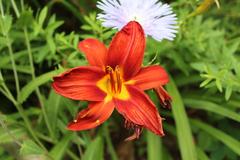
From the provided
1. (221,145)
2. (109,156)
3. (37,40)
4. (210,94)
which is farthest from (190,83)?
(37,40)

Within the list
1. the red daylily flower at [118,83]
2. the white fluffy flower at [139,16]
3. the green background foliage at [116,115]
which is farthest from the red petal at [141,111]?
the green background foliage at [116,115]

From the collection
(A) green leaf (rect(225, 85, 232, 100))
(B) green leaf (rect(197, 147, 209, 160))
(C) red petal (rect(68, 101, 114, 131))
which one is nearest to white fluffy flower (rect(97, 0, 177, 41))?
(C) red petal (rect(68, 101, 114, 131))

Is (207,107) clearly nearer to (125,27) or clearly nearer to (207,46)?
(207,46)

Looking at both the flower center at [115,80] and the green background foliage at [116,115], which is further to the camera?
the green background foliage at [116,115]

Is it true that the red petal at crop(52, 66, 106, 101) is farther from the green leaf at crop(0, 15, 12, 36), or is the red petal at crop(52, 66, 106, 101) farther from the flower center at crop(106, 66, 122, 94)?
the green leaf at crop(0, 15, 12, 36)

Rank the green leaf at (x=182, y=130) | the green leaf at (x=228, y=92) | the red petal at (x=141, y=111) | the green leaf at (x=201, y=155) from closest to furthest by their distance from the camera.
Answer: the red petal at (x=141, y=111) → the green leaf at (x=228, y=92) → the green leaf at (x=182, y=130) → the green leaf at (x=201, y=155)

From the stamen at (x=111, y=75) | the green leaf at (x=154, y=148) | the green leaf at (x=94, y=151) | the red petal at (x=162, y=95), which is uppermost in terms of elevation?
the stamen at (x=111, y=75)

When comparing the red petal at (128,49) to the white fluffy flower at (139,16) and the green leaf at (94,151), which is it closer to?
the white fluffy flower at (139,16)
